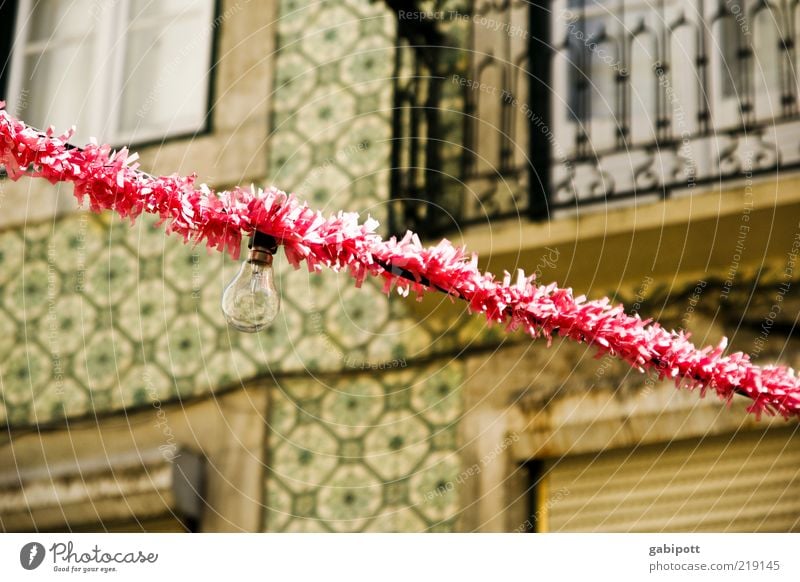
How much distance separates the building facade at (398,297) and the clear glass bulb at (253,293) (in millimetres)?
1807

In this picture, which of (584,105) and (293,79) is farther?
(293,79)

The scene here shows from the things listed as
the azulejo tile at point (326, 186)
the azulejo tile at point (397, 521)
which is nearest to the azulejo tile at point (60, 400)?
the azulejo tile at point (326, 186)

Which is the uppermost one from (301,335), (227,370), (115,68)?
(115,68)

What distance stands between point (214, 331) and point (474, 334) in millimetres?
886

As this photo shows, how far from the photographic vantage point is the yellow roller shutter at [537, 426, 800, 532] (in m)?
2.95

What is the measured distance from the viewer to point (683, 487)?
10.1 ft

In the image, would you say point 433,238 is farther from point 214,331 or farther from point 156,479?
point 156,479

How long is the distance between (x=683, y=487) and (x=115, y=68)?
246cm

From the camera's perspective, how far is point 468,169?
3506 millimetres

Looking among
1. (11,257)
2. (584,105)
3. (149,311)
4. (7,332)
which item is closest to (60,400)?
(7,332)

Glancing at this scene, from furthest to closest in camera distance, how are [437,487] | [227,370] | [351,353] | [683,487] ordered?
[227,370] < [351,353] < [437,487] < [683,487]

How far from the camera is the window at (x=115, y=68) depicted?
13.6 ft

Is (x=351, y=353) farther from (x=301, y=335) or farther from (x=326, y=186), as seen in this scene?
(x=326, y=186)
